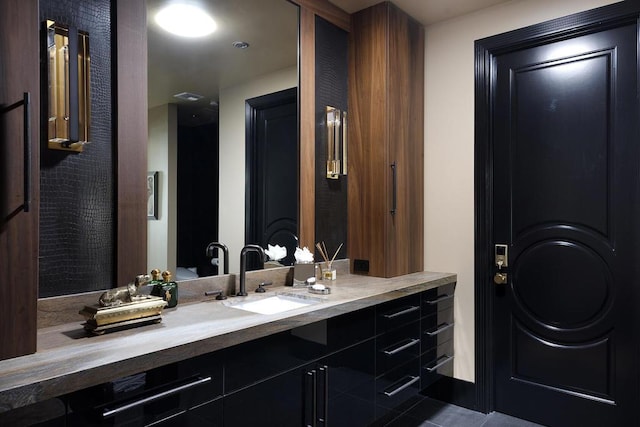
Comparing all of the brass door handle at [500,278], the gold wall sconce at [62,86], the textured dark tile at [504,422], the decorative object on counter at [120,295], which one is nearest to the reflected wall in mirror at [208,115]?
the decorative object on counter at [120,295]

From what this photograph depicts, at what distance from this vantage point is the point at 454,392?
2.91m

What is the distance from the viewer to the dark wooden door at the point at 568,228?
7.68 feet

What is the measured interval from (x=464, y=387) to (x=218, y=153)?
7.56ft

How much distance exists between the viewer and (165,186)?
6.23 ft

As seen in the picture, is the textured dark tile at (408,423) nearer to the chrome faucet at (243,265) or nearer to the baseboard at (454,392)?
the baseboard at (454,392)

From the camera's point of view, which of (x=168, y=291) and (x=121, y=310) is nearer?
(x=121, y=310)

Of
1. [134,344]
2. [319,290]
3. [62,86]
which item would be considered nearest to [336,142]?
[319,290]

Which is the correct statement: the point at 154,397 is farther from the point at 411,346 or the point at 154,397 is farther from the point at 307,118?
the point at 307,118

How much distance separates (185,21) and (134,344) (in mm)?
1536

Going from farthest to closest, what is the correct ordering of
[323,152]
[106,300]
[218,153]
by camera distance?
[323,152], [218,153], [106,300]

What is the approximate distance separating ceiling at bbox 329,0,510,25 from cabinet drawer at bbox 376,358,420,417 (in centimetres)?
236

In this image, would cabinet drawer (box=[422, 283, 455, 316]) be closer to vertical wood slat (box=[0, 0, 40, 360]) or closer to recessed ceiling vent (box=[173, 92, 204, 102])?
recessed ceiling vent (box=[173, 92, 204, 102])

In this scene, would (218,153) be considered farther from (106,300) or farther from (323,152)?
(106,300)

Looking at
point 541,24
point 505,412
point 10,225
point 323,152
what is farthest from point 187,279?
point 541,24
